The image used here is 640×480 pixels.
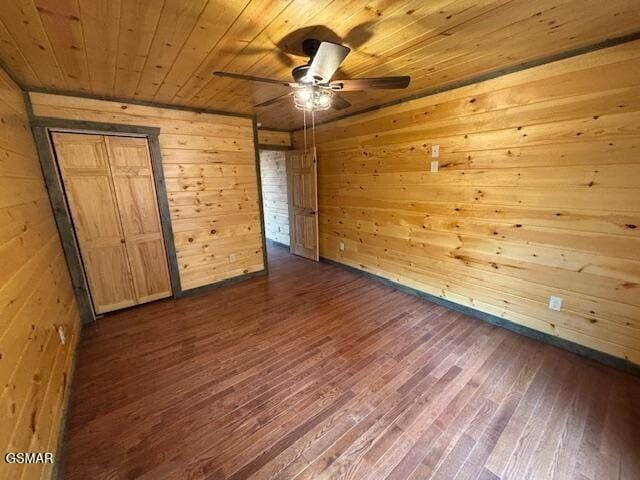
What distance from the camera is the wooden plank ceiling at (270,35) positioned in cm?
142

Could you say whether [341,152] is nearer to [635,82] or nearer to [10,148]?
[635,82]

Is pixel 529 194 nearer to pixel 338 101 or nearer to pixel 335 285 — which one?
pixel 338 101

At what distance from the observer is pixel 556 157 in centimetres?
216

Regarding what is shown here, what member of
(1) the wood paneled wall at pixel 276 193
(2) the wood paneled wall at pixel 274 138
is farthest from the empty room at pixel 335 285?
(1) the wood paneled wall at pixel 276 193

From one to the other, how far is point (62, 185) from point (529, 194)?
14.9 feet

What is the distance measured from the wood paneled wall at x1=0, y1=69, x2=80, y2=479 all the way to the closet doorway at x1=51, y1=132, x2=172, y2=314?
30cm

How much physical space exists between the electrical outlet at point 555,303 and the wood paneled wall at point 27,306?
353 centimetres

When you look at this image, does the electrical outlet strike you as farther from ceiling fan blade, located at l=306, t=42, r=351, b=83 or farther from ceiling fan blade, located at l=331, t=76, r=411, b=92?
ceiling fan blade, located at l=306, t=42, r=351, b=83

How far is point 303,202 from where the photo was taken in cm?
483

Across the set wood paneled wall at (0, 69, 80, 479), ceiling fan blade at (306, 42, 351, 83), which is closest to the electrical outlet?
ceiling fan blade at (306, 42, 351, 83)

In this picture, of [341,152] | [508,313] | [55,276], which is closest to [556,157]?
[508,313]

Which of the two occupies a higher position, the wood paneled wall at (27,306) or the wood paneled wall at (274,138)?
the wood paneled wall at (274,138)

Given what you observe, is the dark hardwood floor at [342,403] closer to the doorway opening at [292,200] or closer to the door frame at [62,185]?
the door frame at [62,185]

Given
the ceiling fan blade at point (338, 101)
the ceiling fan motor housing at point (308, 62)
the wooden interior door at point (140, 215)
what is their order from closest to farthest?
the ceiling fan motor housing at point (308, 62), the ceiling fan blade at point (338, 101), the wooden interior door at point (140, 215)
